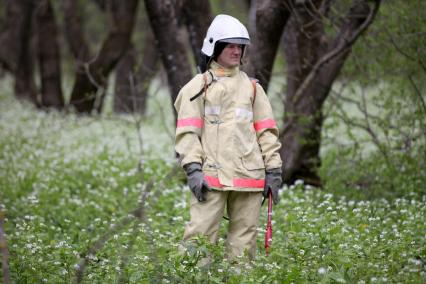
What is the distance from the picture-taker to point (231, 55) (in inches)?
185

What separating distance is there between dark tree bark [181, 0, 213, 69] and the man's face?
11.6 ft

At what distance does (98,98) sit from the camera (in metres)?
16.9

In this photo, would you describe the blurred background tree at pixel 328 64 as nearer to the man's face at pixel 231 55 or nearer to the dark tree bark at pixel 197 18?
the dark tree bark at pixel 197 18

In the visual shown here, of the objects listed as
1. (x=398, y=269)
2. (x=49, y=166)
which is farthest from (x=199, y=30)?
(x=398, y=269)

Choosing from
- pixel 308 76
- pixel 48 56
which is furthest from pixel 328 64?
pixel 48 56

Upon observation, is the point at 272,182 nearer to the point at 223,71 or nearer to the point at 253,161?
the point at 253,161

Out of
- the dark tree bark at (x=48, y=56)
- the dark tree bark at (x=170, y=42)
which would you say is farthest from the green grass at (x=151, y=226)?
the dark tree bark at (x=48, y=56)

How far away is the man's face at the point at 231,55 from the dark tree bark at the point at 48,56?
11857 mm

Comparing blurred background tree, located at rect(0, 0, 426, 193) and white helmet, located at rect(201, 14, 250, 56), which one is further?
blurred background tree, located at rect(0, 0, 426, 193)

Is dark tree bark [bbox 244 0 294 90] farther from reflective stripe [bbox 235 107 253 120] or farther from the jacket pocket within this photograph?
the jacket pocket

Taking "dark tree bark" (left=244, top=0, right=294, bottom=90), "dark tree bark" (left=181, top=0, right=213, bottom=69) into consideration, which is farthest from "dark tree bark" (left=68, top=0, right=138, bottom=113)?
"dark tree bark" (left=244, top=0, right=294, bottom=90)

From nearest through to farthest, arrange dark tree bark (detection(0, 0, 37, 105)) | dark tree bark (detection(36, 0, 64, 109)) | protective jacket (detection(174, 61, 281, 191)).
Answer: protective jacket (detection(174, 61, 281, 191)) → dark tree bark (detection(36, 0, 64, 109)) → dark tree bark (detection(0, 0, 37, 105))

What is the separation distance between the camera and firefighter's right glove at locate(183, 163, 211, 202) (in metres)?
4.48

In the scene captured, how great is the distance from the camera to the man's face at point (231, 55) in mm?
4695
